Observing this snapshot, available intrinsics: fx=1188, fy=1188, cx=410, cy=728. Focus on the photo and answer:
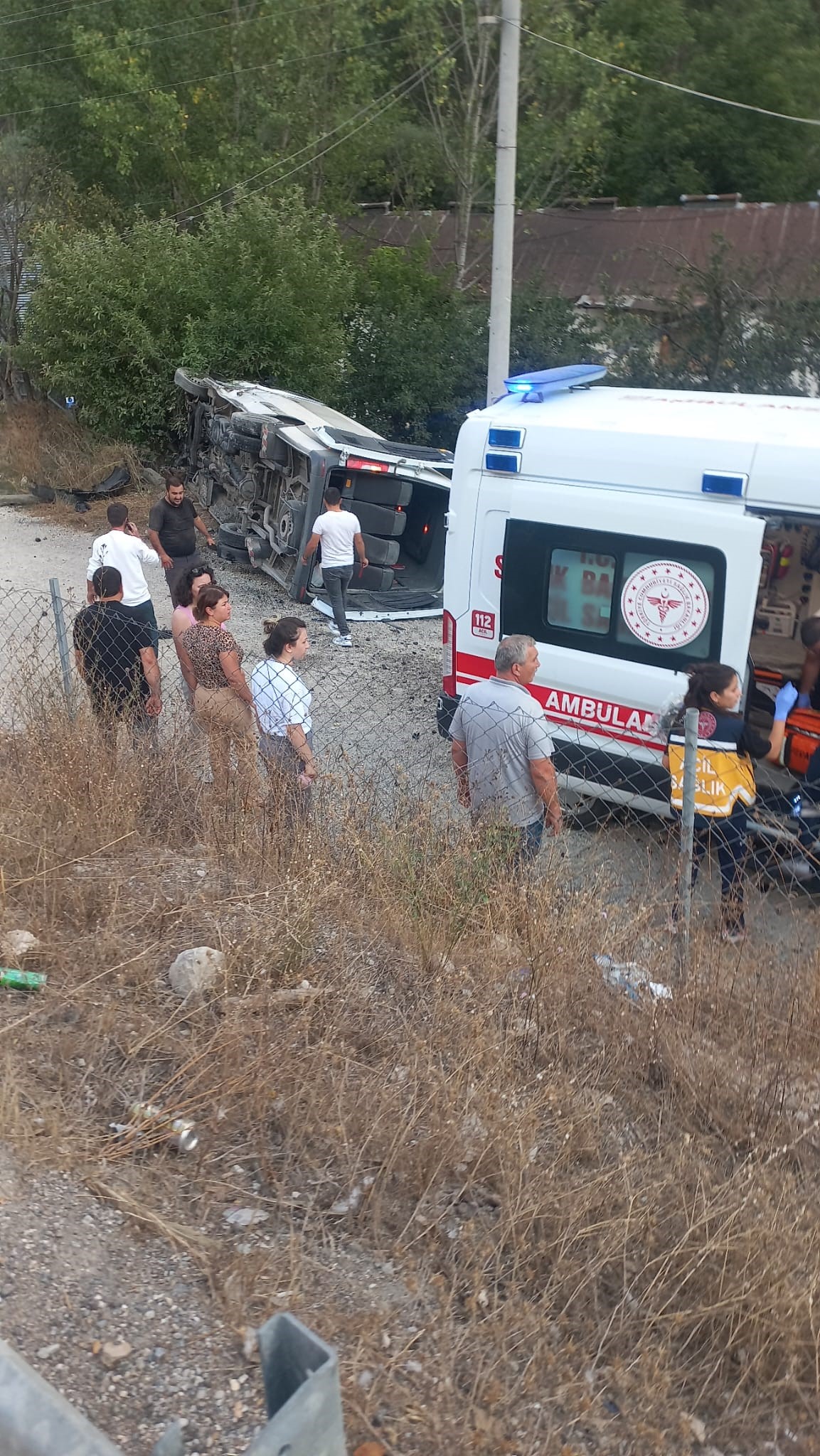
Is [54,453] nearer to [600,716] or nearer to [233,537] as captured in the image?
[233,537]

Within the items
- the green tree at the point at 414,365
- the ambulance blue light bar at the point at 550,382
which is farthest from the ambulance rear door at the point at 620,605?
the green tree at the point at 414,365

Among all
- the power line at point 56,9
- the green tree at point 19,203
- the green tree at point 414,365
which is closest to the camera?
the green tree at point 414,365

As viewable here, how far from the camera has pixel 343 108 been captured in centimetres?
2084

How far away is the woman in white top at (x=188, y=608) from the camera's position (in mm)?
5988

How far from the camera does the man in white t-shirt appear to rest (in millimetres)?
10172

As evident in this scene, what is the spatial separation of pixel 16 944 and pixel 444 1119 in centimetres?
171

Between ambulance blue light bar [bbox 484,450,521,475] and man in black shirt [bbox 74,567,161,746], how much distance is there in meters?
2.03

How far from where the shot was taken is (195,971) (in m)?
3.85

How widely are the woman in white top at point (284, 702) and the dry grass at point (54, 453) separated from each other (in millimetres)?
11242

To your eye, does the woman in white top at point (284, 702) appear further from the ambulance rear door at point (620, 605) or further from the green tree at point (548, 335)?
the green tree at point (548, 335)

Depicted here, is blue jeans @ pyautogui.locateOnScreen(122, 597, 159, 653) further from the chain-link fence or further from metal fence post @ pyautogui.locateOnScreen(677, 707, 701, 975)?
metal fence post @ pyautogui.locateOnScreen(677, 707, 701, 975)

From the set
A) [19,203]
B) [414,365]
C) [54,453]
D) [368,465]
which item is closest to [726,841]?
[368,465]

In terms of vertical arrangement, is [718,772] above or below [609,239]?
below

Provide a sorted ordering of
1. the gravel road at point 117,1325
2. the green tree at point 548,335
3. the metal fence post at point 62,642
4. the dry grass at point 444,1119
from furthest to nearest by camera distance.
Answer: the green tree at point 548,335, the metal fence post at point 62,642, the dry grass at point 444,1119, the gravel road at point 117,1325
